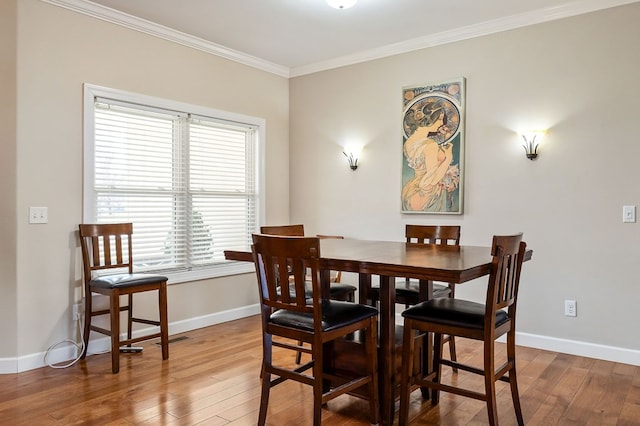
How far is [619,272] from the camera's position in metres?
3.46

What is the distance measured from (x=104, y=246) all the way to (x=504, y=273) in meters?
2.85

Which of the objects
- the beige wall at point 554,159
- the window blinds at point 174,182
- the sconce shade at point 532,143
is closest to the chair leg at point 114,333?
the window blinds at point 174,182

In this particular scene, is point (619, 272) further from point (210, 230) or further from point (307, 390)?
point (210, 230)

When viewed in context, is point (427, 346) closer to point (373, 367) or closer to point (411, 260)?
point (373, 367)

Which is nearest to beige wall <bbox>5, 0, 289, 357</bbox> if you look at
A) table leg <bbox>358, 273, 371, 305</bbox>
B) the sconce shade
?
table leg <bbox>358, 273, 371, 305</bbox>

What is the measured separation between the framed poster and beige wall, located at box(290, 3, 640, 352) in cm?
8

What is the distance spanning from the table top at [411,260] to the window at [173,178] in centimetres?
157

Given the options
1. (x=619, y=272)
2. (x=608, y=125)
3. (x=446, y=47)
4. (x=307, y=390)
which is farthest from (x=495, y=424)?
(x=446, y=47)

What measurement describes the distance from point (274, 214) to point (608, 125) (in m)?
3.20

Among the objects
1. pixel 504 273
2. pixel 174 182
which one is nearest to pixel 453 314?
pixel 504 273

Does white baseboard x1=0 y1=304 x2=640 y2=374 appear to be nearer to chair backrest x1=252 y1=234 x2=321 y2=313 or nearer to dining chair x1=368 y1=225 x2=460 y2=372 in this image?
dining chair x1=368 y1=225 x2=460 y2=372

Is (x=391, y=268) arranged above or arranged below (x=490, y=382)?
above

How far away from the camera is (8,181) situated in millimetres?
3195

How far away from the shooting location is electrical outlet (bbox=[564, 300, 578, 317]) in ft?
11.9
